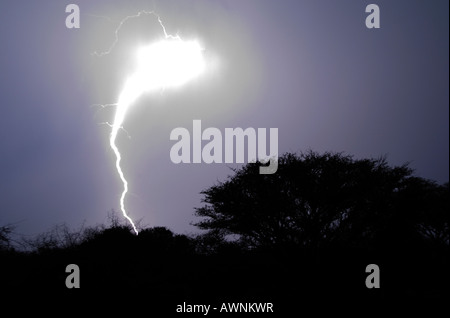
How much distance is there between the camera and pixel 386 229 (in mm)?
14984

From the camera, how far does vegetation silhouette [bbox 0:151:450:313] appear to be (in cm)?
903

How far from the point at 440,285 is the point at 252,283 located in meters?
7.86

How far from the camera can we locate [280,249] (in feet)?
49.5

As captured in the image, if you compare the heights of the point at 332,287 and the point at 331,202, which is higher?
the point at 331,202

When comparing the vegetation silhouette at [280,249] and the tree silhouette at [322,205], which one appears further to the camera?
the tree silhouette at [322,205]

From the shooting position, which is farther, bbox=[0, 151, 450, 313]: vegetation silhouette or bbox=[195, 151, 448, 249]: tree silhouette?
bbox=[195, 151, 448, 249]: tree silhouette

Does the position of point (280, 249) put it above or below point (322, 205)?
below

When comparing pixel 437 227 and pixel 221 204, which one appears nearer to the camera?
pixel 221 204

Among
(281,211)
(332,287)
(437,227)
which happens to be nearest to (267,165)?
(281,211)

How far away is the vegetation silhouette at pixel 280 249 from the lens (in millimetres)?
9031

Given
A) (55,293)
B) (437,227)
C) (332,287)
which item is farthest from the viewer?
(437,227)
